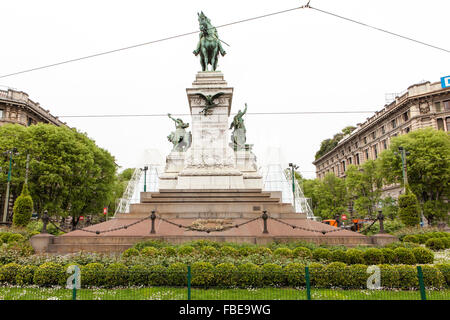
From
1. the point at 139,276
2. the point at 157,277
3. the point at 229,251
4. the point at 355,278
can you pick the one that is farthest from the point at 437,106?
the point at 139,276

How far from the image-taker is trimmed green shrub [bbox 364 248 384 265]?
1101 centimetres

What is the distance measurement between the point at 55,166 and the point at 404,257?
3631 centimetres

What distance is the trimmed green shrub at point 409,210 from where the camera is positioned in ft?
86.3

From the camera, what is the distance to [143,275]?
8.81 metres

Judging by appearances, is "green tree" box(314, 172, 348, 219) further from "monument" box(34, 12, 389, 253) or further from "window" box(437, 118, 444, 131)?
"monument" box(34, 12, 389, 253)

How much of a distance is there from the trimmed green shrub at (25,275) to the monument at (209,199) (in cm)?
Answer: 416

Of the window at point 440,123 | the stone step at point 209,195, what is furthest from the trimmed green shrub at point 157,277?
the window at point 440,123

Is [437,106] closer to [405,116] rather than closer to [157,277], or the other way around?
[405,116]

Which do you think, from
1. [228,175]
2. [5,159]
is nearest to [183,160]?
[228,175]

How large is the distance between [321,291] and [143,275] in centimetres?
462

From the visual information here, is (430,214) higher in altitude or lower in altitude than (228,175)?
lower

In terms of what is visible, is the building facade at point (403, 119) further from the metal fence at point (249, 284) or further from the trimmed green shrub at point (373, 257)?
the metal fence at point (249, 284)
